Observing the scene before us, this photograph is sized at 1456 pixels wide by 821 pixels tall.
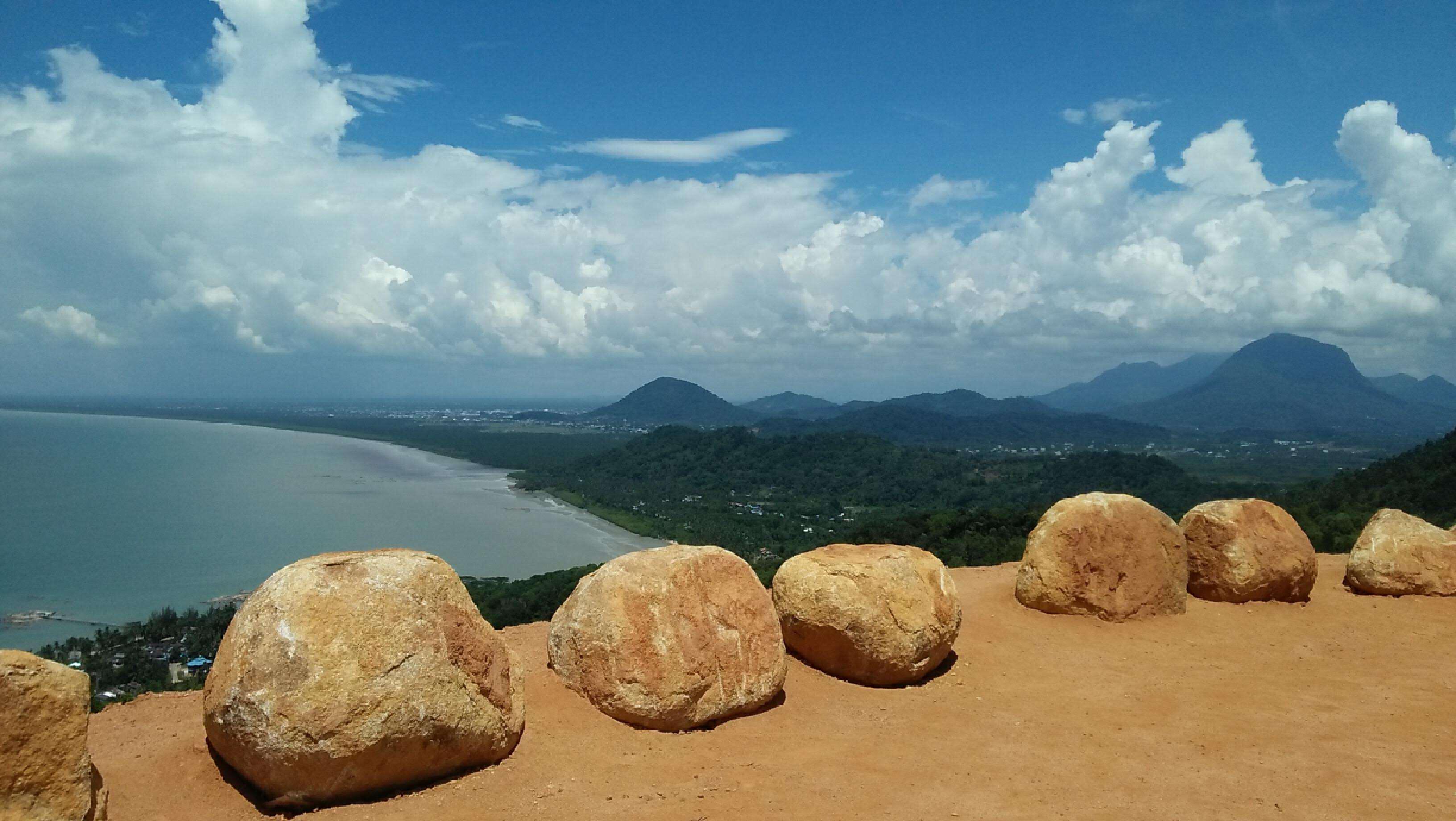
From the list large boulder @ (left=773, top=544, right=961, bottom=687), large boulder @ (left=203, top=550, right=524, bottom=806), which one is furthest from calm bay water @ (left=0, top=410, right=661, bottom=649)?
large boulder @ (left=203, top=550, right=524, bottom=806)

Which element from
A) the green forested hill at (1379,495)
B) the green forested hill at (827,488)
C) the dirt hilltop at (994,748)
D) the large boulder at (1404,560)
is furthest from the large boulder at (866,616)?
the green forested hill at (1379,495)

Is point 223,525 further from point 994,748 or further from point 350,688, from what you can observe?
point 994,748

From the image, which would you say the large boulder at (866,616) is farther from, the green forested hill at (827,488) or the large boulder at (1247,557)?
the green forested hill at (827,488)

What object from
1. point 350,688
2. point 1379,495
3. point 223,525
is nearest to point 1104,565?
point 350,688

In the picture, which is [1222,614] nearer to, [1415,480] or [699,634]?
[699,634]

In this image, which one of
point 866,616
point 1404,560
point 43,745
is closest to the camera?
point 43,745
